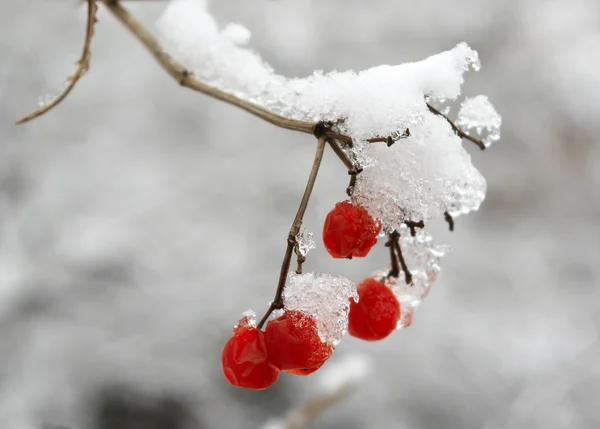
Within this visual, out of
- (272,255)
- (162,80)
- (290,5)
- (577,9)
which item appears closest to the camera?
(272,255)

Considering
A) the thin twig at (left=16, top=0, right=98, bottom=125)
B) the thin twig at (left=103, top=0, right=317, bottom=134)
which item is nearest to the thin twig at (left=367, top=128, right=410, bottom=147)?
the thin twig at (left=103, top=0, right=317, bottom=134)

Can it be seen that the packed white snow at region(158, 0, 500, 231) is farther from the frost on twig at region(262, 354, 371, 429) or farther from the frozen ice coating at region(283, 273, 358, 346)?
the frost on twig at region(262, 354, 371, 429)

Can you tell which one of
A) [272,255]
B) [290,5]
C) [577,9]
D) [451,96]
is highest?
[577,9]

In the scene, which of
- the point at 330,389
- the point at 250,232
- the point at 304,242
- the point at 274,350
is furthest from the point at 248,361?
the point at 250,232

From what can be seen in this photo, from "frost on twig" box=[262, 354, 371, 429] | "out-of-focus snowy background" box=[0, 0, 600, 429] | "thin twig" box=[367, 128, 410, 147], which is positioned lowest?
"thin twig" box=[367, 128, 410, 147]

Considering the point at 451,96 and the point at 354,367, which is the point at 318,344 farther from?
the point at 354,367

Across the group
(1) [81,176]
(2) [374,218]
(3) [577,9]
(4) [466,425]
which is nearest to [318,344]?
(2) [374,218]
